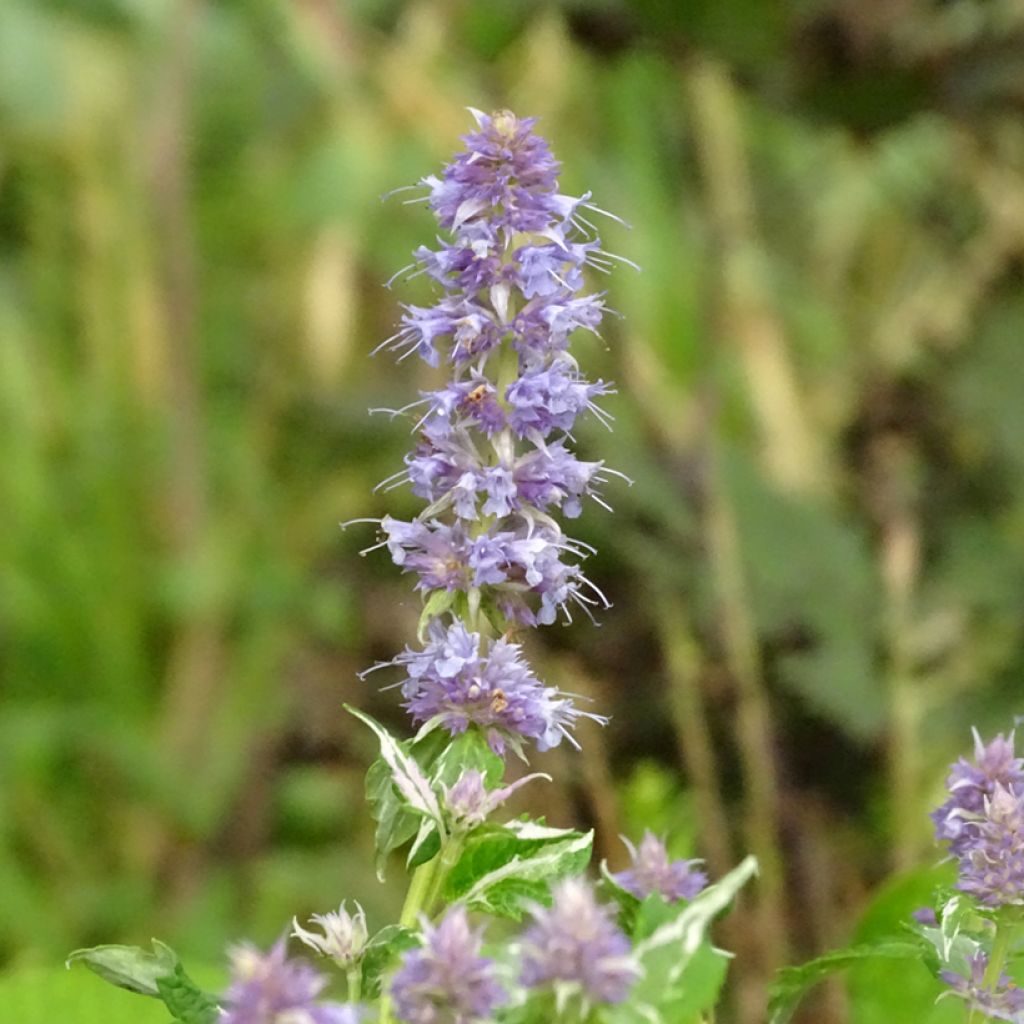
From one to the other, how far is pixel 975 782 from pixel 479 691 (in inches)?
6.6

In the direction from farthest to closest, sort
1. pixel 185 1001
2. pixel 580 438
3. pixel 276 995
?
pixel 580 438 → pixel 185 1001 → pixel 276 995

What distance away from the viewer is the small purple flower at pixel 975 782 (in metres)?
0.46

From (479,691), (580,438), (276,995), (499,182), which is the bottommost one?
(276,995)

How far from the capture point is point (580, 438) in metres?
1.62

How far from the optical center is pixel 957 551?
5.24 ft

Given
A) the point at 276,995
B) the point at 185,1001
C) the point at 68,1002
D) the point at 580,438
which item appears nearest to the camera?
the point at 276,995

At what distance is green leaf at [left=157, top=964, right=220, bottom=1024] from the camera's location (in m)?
0.42

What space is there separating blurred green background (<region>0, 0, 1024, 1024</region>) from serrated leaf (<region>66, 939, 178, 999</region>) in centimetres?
64

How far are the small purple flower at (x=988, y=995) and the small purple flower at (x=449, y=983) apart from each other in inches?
7.6

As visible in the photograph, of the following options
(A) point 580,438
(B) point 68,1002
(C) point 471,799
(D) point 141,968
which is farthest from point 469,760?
(A) point 580,438

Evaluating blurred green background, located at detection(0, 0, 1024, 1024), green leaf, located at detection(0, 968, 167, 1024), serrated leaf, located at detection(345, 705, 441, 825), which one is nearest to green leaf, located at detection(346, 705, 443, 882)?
serrated leaf, located at detection(345, 705, 441, 825)

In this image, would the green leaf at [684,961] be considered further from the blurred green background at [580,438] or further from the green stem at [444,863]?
the blurred green background at [580,438]

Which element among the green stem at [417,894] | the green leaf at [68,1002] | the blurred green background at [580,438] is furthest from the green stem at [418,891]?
the blurred green background at [580,438]

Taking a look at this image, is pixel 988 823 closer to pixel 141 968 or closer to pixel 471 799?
pixel 471 799
